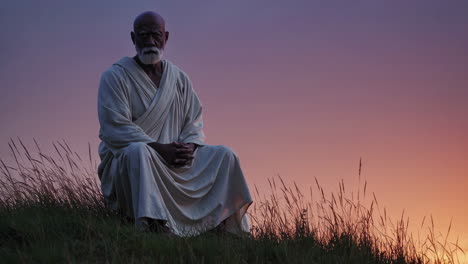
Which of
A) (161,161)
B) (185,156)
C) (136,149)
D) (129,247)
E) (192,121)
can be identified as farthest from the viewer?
(192,121)

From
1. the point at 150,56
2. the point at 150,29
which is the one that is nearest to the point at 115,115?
the point at 150,56

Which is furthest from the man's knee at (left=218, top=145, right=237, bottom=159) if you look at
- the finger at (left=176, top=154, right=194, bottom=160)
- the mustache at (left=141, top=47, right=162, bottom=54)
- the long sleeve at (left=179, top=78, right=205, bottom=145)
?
the mustache at (left=141, top=47, right=162, bottom=54)

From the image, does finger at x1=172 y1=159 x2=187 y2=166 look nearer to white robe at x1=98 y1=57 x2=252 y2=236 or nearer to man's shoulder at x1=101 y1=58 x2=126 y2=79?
white robe at x1=98 y1=57 x2=252 y2=236

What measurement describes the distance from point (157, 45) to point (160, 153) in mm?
1495

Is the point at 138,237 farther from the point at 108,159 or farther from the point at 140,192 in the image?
the point at 108,159

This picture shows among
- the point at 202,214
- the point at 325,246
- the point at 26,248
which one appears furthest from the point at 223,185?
the point at 26,248

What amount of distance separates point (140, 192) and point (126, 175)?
42 centimetres

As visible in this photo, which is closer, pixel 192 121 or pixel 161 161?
pixel 161 161

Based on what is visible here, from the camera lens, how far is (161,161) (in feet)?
23.2

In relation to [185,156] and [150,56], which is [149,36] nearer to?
[150,56]

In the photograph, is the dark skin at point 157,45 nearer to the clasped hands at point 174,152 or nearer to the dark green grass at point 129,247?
the clasped hands at point 174,152

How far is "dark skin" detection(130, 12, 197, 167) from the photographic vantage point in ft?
23.3

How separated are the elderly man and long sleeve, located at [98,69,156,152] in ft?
0.04

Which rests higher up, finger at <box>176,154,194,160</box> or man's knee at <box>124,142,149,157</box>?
finger at <box>176,154,194,160</box>
